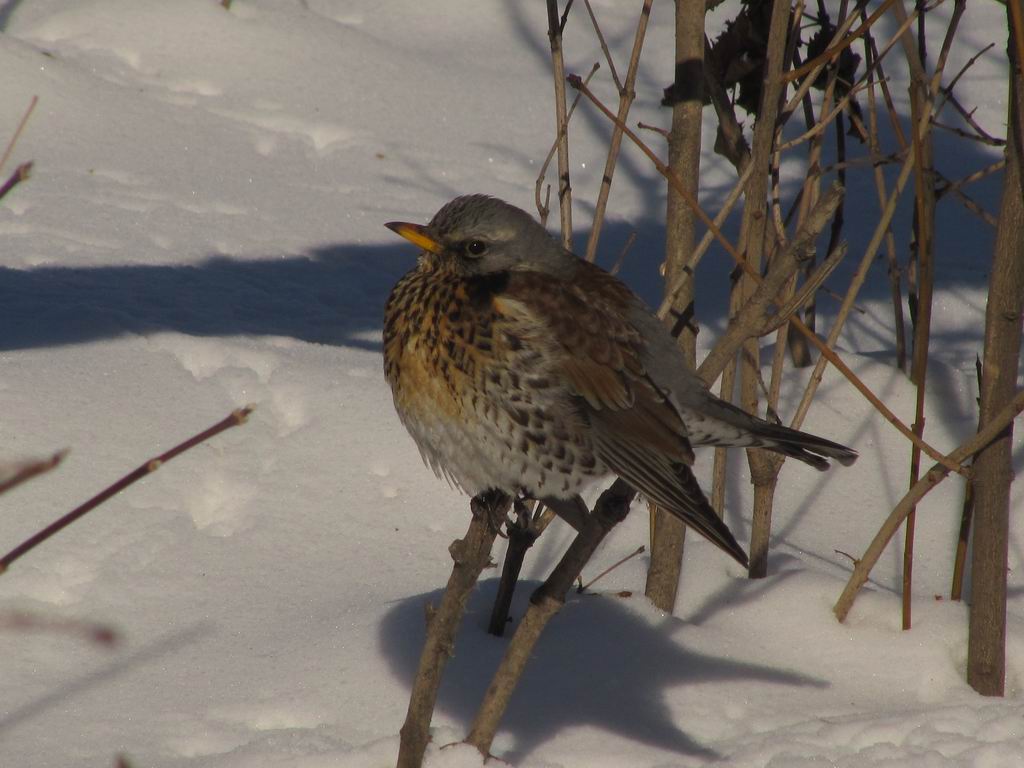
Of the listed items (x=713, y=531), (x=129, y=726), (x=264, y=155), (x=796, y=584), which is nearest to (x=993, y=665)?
(x=796, y=584)

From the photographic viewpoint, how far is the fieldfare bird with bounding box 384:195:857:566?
2.57 meters

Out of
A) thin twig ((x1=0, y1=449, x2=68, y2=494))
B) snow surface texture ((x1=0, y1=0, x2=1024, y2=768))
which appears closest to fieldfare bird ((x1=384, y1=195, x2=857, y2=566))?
snow surface texture ((x1=0, y1=0, x2=1024, y2=768))

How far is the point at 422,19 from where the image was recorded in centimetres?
787

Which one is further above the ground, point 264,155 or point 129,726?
point 264,155

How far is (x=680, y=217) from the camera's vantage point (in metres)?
3.15

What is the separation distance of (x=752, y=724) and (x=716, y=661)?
0.24m

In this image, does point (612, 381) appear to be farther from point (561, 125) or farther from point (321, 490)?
point (321, 490)

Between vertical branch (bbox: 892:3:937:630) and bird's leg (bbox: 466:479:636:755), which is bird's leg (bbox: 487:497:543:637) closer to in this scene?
bird's leg (bbox: 466:479:636:755)

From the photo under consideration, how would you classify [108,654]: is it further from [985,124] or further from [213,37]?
[985,124]

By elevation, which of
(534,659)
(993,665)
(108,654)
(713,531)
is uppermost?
(713,531)

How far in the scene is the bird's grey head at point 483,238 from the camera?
2672mm

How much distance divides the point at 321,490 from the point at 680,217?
4.65 ft

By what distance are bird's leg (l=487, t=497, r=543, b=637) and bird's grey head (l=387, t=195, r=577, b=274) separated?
0.53 metres

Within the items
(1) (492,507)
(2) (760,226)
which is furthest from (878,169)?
(1) (492,507)
